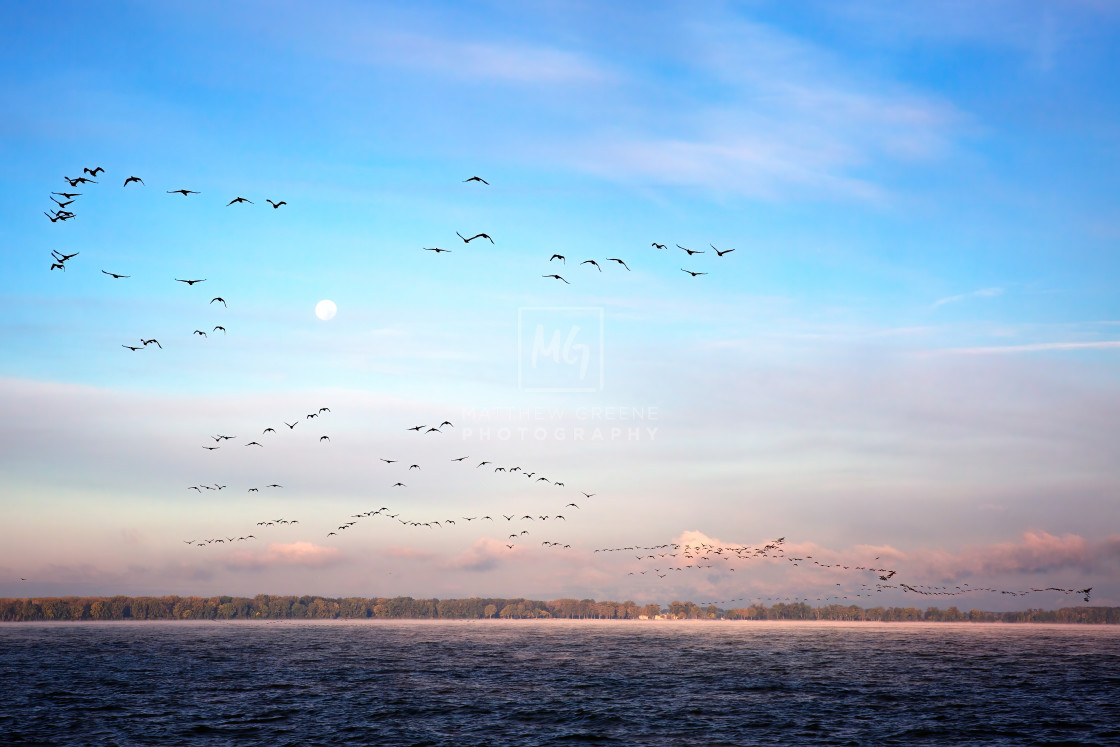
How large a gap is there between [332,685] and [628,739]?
55.7 metres

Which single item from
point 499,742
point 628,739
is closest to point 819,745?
point 628,739

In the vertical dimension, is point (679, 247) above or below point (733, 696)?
above

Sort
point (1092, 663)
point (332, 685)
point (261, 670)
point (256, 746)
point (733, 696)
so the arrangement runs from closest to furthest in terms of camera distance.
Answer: point (256, 746) → point (733, 696) → point (332, 685) → point (261, 670) → point (1092, 663)

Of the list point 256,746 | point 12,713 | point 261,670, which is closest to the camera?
point 256,746

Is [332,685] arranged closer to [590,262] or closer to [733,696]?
[733,696]

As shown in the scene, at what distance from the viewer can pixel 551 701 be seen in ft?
308

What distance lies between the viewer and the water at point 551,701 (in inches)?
2840

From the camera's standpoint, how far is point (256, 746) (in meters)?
65.6

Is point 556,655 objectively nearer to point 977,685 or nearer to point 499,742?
point 977,685

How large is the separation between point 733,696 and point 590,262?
196 ft

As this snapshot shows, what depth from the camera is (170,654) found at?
17238 cm

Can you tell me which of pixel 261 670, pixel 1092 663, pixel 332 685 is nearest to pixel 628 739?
pixel 332 685

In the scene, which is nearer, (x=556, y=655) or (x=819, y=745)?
(x=819, y=745)

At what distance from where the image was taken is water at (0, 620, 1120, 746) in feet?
237
